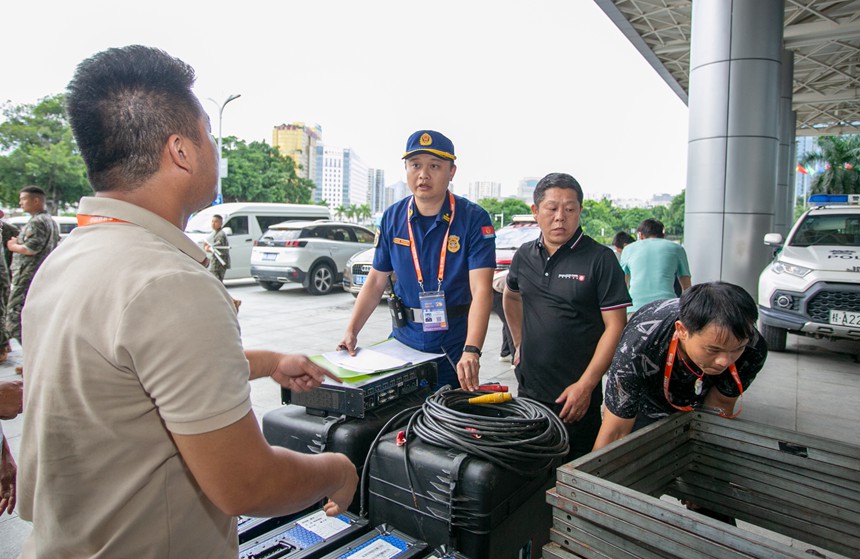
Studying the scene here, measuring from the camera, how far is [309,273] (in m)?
11.3

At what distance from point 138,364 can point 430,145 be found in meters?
1.89

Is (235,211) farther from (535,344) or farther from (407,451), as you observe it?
(407,451)

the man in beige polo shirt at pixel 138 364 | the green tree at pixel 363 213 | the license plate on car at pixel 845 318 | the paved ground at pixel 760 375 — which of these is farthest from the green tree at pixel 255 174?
the green tree at pixel 363 213

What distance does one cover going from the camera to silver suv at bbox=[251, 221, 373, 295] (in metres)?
11.2

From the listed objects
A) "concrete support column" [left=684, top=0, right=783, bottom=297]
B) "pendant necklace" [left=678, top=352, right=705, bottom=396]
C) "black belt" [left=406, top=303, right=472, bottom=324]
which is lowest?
"pendant necklace" [left=678, top=352, right=705, bottom=396]

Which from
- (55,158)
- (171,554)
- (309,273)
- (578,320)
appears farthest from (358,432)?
(55,158)

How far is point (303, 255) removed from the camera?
1125cm

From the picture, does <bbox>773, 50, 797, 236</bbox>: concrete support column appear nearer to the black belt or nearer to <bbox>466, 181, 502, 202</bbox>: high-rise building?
the black belt

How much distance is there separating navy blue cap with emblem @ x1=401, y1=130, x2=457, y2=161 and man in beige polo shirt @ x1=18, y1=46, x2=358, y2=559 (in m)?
1.56

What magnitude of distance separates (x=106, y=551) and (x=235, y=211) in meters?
12.4

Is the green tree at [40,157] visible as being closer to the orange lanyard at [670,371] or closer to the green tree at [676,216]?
the orange lanyard at [670,371]

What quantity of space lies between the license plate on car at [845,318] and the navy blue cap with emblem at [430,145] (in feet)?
17.1

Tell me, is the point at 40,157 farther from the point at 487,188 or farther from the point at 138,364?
the point at 487,188

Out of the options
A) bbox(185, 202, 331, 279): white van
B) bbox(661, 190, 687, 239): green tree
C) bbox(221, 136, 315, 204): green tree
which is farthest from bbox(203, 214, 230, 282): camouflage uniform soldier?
bbox(661, 190, 687, 239): green tree
